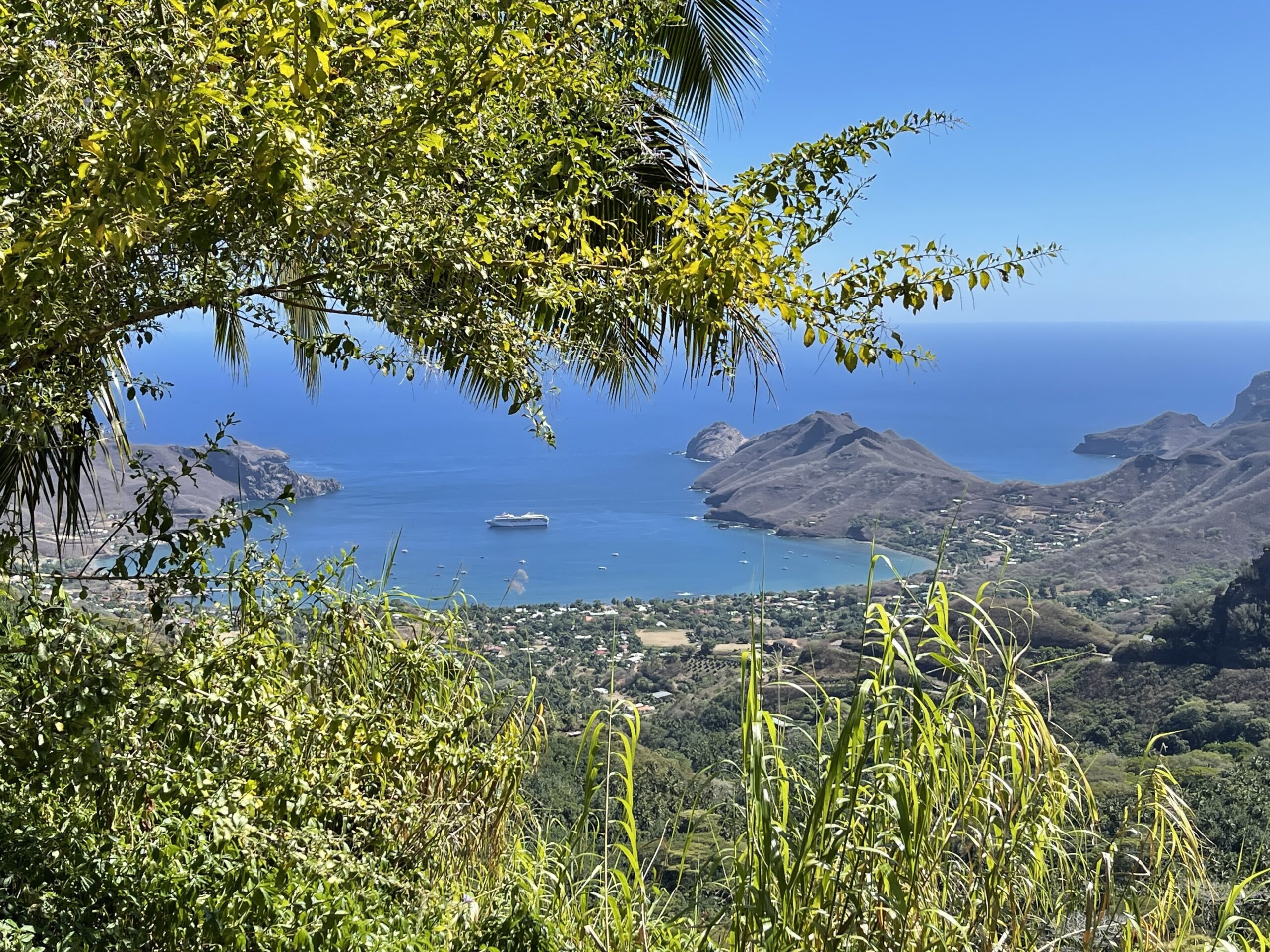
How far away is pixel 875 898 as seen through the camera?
66.1 inches

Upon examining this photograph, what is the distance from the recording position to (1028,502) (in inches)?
1513

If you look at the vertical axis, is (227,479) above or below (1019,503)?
below

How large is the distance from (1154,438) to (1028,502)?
23.7 meters

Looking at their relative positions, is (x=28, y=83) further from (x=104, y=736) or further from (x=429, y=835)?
(x=429, y=835)

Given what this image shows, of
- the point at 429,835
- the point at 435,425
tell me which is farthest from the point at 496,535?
the point at 435,425

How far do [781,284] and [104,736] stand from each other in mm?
1315

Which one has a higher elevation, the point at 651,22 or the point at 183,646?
the point at 651,22

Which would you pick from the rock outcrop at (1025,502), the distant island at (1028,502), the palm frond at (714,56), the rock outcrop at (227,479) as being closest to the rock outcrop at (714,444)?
the distant island at (1028,502)

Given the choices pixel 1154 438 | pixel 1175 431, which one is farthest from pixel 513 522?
pixel 1154 438

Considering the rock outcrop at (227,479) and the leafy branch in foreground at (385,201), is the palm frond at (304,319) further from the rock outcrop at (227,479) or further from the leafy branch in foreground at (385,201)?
the rock outcrop at (227,479)

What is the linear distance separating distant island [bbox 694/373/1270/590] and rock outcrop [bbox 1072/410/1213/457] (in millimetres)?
188

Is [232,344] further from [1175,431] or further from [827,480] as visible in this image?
[1175,431]

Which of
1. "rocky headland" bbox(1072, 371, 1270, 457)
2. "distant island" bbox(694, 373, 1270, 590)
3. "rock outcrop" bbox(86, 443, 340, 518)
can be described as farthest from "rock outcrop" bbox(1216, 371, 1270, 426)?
"rock outcrop" bbox(86, 443, 340, 518)

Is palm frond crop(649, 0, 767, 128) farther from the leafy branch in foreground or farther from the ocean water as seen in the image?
the leafy branch in foreground
